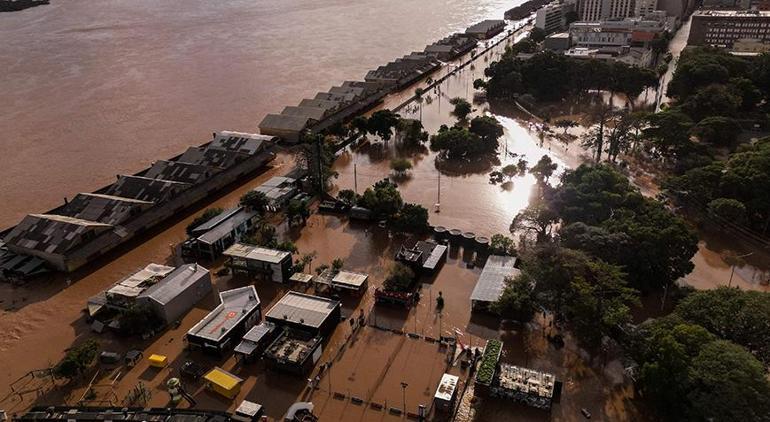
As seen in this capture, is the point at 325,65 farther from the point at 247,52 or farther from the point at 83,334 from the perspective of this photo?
the point at 83,334

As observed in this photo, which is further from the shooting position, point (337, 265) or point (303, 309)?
point (337, 265)

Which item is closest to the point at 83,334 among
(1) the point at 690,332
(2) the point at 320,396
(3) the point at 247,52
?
(2) the point at 320,396

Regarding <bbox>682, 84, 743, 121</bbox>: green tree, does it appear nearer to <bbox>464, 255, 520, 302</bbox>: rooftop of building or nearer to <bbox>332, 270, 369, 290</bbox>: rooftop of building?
<bbox>464, 255, 520, 302</bbox>: rooftop of building

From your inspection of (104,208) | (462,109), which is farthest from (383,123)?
(104,208)

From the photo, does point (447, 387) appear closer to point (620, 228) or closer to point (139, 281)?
point (620, 228)

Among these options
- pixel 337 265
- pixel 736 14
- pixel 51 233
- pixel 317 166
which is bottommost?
pixel 337 265

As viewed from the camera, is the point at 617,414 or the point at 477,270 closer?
the point at 617,414
